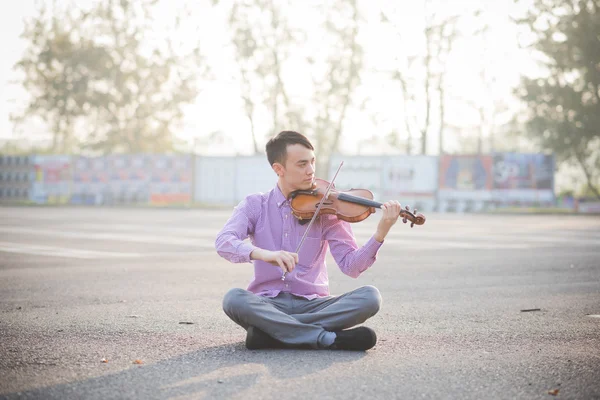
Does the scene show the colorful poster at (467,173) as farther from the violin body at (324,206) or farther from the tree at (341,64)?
the violin body at (324,206)

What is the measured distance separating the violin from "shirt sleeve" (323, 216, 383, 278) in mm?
86

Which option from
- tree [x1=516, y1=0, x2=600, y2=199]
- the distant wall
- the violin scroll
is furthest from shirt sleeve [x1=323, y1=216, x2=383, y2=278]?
tree [x1=516, y1=0, x2=600, y2=199]

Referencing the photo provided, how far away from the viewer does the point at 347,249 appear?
13.8 feet

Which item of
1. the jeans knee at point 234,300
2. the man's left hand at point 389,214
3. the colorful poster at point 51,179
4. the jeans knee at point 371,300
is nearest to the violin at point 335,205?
the man's left hand at point 389,214

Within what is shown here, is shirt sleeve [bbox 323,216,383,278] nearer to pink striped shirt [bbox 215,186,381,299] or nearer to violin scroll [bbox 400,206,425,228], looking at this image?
pink striped shirt [bbox 215,186,381,299]

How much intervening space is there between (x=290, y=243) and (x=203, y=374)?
1070 millimetres

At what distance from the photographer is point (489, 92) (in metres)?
33.9

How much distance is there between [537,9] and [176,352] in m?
31.3

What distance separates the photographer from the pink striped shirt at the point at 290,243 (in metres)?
4.13

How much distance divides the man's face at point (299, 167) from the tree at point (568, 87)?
94.5ft

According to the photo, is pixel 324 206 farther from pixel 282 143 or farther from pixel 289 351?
pixel 289 351

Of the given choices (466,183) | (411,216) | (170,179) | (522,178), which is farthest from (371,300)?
(170,179)

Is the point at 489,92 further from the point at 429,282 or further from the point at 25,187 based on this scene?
the point at 429,282

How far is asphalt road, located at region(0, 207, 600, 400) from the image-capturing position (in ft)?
10.3
